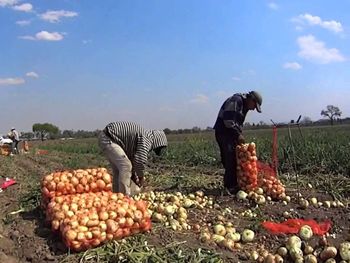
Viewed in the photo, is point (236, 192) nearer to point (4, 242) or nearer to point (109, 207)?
point (109, 207)

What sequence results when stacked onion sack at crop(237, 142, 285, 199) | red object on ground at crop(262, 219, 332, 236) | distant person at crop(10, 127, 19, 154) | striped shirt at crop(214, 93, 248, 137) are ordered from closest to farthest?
red object on ground at crop(262, 219, 332, 236)
stacked onion sack at crop(237, 142, 285, 199)
striped shirt at crop(214, 93, 248, 137)
distant person at crop(10, 127, 19, 154)

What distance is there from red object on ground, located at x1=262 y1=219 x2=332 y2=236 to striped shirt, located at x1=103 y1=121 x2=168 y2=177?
174 cm

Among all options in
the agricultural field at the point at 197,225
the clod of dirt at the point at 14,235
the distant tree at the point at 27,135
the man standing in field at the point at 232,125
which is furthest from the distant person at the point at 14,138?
the distant tree at the point at 27,135

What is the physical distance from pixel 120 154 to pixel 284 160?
7.38 m

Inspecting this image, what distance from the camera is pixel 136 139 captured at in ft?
20.5

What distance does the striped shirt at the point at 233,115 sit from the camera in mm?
7398

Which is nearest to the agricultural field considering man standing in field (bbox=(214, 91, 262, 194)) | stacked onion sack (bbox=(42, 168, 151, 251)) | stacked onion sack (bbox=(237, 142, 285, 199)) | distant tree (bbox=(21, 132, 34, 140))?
stacked onion sack (bbox=(42, 168, 151, 251))

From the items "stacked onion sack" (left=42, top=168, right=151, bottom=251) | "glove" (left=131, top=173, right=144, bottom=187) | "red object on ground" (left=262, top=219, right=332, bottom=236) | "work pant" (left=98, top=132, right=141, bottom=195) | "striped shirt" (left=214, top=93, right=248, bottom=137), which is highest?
"striped shirt" (left=214, top=93, right=248, bottom=137)

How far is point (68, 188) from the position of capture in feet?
19.1

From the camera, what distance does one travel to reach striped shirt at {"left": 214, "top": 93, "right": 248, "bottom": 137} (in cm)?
740

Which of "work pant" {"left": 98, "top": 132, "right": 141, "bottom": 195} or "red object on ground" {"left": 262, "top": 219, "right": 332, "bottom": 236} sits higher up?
"work pant" {"left": 98, "top": 132, "right": 141, "bottom": 195}

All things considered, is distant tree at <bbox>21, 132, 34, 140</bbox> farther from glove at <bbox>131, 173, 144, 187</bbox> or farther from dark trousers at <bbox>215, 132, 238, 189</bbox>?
glove at <bbox>131, 173, 144, 187</bbox>

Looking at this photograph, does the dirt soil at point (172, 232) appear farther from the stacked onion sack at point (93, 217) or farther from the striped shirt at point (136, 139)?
the striped shirt at point (136, 139)

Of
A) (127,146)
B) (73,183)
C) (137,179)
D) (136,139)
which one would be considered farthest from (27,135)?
(73,183)
